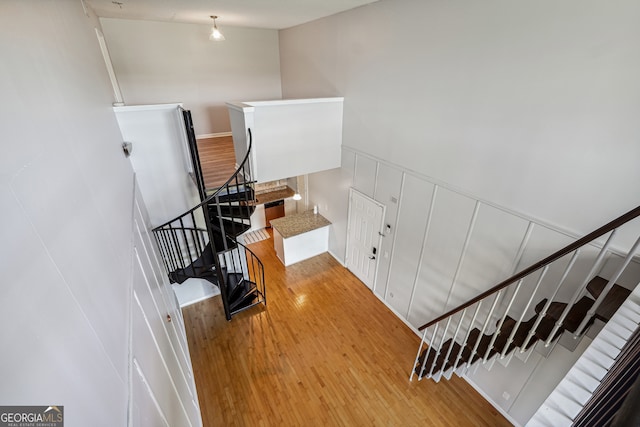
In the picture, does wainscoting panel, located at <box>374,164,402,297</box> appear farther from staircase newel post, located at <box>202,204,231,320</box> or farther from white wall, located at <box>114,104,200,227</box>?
white wall, located at <box>114,104,200,227</box>

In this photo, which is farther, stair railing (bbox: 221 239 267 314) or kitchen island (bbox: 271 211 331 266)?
kitchen island (bbox: 271 211 331 266)

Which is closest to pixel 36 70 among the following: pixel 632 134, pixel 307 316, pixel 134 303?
pixel 134 303

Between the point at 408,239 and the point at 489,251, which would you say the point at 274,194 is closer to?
the point at 408,239

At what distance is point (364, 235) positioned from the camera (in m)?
5.48

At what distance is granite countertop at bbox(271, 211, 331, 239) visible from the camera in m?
6.40

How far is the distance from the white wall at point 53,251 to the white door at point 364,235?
4.03 meters

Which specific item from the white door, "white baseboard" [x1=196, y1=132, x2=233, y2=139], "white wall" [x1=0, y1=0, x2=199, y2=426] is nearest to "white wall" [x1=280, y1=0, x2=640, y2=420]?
the white door

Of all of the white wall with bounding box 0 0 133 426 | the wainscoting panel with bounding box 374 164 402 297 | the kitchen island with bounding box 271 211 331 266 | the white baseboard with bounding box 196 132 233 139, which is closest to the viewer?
the white wall with bounding box 0 0 133 426

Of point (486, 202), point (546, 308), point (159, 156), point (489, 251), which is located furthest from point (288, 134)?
point (546, 308)

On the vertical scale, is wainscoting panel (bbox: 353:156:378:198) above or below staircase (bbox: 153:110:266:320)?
above

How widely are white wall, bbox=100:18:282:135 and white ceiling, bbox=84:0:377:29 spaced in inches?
13.6

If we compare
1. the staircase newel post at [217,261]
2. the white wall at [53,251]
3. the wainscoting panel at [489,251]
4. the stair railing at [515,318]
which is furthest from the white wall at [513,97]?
the white wall at [53,251]

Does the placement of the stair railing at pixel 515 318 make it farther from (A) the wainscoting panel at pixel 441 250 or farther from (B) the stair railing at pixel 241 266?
(B) the stair railing at pixel 241 266

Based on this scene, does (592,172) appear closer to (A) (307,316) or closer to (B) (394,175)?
(B) (394,175)
